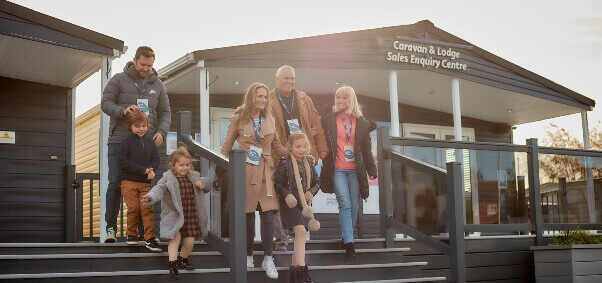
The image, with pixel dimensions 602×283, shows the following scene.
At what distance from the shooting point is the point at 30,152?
33.3ft

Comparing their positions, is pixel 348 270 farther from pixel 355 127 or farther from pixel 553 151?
pixel 553 151

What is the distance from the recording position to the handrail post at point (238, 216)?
18.8 feet

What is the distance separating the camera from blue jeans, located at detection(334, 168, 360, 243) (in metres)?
7.06

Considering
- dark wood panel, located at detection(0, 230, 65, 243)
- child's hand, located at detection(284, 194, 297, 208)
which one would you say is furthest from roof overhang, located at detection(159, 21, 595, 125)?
child's hand, located at detection(284, 194, 297, 208)

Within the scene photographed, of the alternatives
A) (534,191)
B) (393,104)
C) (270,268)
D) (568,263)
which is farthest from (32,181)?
(568,263)

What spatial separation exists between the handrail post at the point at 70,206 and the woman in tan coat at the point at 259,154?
13.4 ft

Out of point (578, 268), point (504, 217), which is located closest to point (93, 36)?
point (504, 217)

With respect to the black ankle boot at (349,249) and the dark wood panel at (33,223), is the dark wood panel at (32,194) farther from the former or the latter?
the black ankle boot at (349,249)

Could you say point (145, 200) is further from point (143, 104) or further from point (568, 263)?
point (568, 263)

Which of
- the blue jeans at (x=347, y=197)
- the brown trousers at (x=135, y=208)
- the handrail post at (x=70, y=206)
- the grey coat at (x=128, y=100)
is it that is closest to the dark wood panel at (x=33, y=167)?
the handrail post at (x=70, y=206)

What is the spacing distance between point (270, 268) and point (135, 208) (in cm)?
118

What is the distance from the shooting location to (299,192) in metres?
6.22

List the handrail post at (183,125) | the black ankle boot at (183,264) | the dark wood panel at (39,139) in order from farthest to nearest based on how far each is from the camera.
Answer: the dark wood panel at (39,139) < the handrail post at (183,125) < the black ankle boot at (183,264)

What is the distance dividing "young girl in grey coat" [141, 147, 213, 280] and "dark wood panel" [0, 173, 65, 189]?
460 cm
